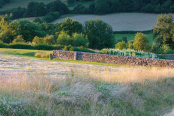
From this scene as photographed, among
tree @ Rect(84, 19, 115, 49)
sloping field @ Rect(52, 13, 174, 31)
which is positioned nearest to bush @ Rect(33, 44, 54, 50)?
tree @ Rect(84, 19, 115, 49)

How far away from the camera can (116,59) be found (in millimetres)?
18641

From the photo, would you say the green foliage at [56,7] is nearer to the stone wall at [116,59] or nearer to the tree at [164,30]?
the tree at [164,30]

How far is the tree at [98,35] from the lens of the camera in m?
48.6

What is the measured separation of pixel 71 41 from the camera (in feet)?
109

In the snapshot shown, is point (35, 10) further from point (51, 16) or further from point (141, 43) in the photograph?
point (141, 43)

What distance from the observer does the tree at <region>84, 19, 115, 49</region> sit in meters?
48.6

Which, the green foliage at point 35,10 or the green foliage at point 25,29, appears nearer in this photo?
the green foliage at point 25,29

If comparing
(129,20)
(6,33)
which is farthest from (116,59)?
(129,20)

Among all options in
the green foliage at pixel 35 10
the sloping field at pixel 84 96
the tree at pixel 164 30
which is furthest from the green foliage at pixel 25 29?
the sloping field at pixel 84 96

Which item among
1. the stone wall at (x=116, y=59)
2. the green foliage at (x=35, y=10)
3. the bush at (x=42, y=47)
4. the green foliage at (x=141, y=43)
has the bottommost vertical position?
the stone wall at (x=116, y=59)

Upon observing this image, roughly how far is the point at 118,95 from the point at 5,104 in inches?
163

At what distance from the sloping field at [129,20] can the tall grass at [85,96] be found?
55.4 metres

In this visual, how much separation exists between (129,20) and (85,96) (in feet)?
217

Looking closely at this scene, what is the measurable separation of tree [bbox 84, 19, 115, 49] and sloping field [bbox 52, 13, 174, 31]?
14977mm
